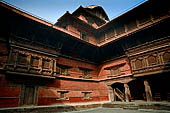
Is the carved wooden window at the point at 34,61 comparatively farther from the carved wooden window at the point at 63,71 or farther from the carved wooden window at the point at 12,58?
the carved wooden window at the point at 63,71

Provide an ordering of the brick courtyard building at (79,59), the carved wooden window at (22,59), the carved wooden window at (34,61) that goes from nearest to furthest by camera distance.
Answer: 1. the brick courtyard building at (79,59)
2. the carved wooden window at (22,59)
3. the carved wooden window at (34,61)

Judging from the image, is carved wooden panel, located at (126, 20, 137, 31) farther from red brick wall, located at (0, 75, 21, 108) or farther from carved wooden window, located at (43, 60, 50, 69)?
red brick wall, located at (0, 75, 21, 108)

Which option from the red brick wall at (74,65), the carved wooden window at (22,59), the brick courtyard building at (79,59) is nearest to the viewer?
the brick courtyard building at (79,59)

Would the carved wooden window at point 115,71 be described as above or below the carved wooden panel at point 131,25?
below

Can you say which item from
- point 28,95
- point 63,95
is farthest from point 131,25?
point 28,95

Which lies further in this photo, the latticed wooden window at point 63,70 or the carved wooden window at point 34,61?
the latticed wooden window at point 63,70

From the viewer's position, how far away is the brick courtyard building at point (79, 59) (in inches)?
329

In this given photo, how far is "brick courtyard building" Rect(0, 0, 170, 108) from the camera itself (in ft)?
27.4

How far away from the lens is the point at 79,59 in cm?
1286

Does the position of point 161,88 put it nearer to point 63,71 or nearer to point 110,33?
point 110,33

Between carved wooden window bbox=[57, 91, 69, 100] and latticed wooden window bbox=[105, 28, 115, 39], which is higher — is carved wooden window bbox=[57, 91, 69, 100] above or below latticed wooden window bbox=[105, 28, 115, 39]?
below

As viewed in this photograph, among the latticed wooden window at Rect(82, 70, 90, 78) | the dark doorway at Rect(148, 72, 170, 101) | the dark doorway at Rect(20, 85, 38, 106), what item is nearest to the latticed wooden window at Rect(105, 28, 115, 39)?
the latticed wooden window at Rect(82, 70, 90, 78)

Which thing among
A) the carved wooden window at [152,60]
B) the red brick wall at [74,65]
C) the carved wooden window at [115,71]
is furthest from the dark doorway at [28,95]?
the carved wooden window at [152,60]

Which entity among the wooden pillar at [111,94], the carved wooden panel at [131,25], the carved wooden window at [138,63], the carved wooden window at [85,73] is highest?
the carved wooden panel at [131,25]
